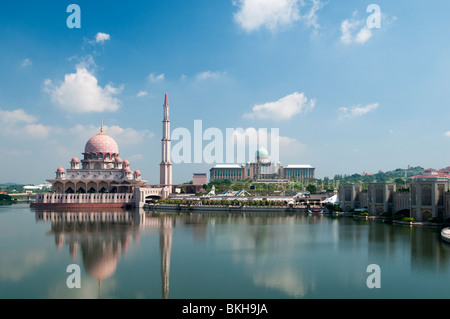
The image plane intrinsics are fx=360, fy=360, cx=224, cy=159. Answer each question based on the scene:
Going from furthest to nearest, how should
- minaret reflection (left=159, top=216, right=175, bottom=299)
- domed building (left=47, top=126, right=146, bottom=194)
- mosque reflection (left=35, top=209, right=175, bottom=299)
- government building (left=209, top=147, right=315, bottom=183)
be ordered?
government building (left=209, top=147, right=315, bottom=183) < domed building (left=47, top=126, right=146, bottom=194) < mosque reflection (left=35, top=209, right=175, bottom=299) < minaret reflection (left=159, top=216, right=175, bottom=299)

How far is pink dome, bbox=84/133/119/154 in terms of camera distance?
61.8 m

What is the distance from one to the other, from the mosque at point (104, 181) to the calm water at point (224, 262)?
2467 cm

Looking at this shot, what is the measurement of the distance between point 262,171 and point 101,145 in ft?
199

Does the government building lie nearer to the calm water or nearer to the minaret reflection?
the minaret reflection

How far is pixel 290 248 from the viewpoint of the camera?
75.5 ft

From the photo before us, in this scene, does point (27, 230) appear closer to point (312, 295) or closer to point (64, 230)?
point (64, 230)

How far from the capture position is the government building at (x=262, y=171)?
371ft

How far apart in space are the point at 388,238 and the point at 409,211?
1160 cm

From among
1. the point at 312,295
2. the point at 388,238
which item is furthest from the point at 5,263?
the point at 388,238

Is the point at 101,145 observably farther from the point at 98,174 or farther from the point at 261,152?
the point at 261,152

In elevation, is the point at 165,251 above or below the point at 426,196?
below

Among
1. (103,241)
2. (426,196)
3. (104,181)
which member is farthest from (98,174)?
(426,196)

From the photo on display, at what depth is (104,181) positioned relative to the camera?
59438 mm

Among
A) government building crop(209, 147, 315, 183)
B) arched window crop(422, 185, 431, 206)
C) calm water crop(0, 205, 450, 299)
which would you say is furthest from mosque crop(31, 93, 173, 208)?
government building crop(209, 147, 315, 183)
